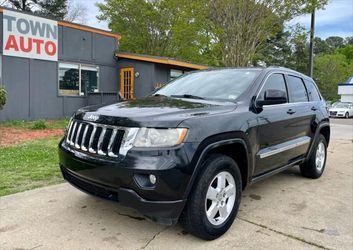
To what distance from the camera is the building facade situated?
40.1 ft

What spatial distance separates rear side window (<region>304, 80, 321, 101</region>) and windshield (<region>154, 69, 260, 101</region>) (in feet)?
5.52

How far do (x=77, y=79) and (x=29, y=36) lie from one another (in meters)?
2.65

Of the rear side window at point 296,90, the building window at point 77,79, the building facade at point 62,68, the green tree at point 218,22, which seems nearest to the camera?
the rear side window at point 296,90

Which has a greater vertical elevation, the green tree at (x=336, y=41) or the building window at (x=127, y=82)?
the green tree at (x=336, y=41)

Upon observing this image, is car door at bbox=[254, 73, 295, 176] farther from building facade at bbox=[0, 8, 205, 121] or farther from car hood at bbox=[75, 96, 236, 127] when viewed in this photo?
building facade at bbox=[0, 8, 205, 121]

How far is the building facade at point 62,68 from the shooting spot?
40.1 ft

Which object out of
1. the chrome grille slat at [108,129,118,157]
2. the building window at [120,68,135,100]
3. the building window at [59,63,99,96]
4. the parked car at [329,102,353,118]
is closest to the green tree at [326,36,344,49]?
the parked car at [329,102,353,118]

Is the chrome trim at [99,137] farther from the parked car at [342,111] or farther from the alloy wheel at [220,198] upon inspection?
the parked car at [342,111]

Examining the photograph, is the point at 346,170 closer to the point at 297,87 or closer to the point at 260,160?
→ the point at 297,87

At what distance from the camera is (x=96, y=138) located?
3.29 m

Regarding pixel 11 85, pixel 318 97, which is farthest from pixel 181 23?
pixel 318 97

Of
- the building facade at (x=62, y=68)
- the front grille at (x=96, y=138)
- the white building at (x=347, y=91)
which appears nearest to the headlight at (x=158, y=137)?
the front grille at (x=96, y=138)

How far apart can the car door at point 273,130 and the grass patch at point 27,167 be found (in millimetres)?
3013

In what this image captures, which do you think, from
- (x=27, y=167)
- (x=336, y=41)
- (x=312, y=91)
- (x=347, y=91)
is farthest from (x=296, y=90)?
(x=336, y=41)
